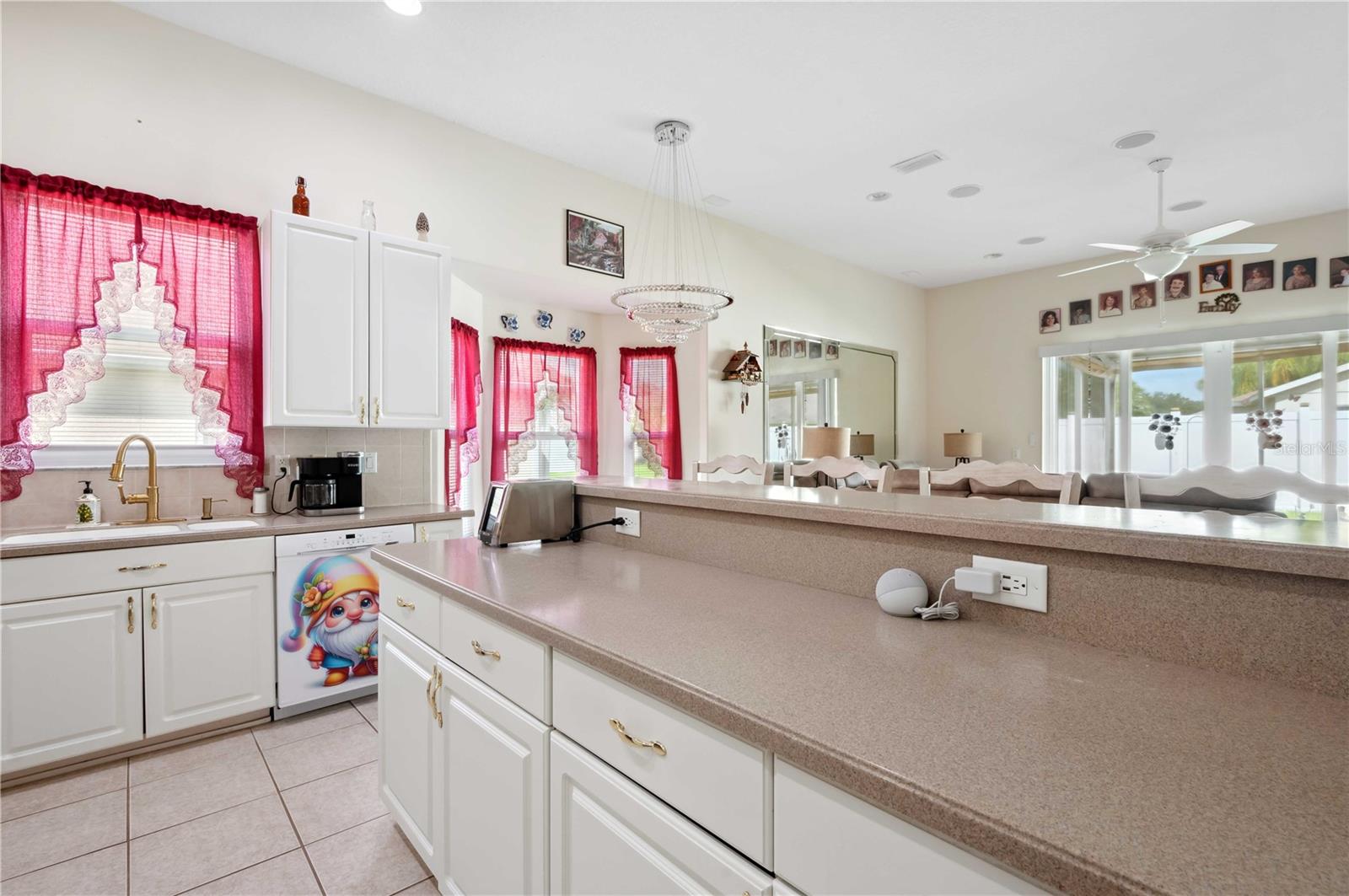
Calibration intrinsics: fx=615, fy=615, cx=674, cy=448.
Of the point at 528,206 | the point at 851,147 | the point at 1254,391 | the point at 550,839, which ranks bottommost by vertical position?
the point at 550,839

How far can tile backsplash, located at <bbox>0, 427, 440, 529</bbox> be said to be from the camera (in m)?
2.42

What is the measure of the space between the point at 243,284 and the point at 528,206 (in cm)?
167

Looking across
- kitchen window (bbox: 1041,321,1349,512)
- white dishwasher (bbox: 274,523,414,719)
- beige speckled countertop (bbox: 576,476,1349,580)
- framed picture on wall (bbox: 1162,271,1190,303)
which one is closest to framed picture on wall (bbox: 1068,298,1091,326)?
kitchen window (bbox: 1041,321,1349,512)

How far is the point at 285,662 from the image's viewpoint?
8.46ft

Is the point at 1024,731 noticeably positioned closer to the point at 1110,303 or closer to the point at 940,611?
the point at 940,611

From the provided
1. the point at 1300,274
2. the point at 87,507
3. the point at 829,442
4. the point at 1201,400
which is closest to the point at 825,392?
the point at 829,442

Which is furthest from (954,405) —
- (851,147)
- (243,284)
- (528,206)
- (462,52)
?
(243,284)

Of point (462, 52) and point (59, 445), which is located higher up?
point (462, 52)

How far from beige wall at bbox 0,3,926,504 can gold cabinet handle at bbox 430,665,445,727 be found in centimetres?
252

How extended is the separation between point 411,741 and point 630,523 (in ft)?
2.72

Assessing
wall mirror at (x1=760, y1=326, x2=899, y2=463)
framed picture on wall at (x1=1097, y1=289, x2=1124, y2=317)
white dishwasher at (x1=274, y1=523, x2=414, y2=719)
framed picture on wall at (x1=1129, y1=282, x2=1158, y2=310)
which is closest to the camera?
white dishwasher at (x1=274, y1=523, x2=414, y2=719)

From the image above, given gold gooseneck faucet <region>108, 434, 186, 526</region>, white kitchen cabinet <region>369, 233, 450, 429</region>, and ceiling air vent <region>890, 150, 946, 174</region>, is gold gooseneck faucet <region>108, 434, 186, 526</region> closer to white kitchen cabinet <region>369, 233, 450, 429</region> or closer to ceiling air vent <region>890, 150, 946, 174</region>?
white kitchen cabinet <region>369, 233, 450, 429</region>

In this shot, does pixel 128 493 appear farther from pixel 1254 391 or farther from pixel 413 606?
pixel 1254 391

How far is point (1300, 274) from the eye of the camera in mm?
5082
